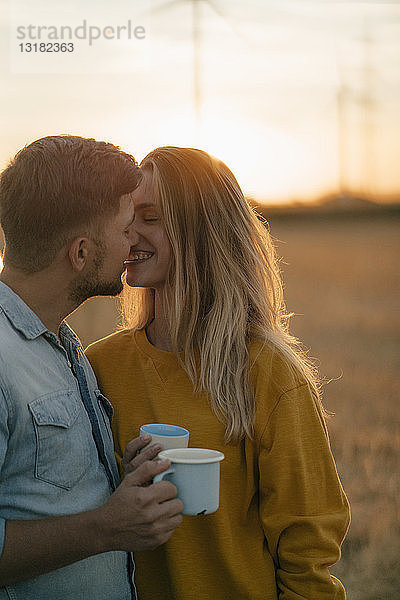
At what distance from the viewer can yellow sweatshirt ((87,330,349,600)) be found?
5.45 feet

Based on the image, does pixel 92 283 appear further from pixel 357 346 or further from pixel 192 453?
pixel 357 346

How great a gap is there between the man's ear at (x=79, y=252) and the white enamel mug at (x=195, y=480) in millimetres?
436

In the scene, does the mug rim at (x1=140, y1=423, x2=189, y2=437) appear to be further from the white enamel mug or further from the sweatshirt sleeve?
the sweatshirt sleeve

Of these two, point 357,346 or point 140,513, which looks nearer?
point 140,513

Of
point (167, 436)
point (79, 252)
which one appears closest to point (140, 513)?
point (167, 436)

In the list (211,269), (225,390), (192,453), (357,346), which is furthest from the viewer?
(357,346)

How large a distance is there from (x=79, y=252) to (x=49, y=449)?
0.42 metres

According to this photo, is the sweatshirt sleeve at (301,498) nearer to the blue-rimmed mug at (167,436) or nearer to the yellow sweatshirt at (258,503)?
the yellow sweatshirt at (258,503)

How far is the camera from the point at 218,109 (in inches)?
468

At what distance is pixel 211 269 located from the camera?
1.92 meters

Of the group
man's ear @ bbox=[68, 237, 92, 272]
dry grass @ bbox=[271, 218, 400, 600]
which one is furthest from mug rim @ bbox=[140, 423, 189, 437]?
dry grass @ bbox=[271, 218, 400, 600]

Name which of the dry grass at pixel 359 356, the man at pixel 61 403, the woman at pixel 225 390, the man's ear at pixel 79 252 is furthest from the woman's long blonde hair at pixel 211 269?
the dry grass at pixel 359 356

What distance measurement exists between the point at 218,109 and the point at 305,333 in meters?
4.35

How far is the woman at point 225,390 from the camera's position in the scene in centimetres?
168
